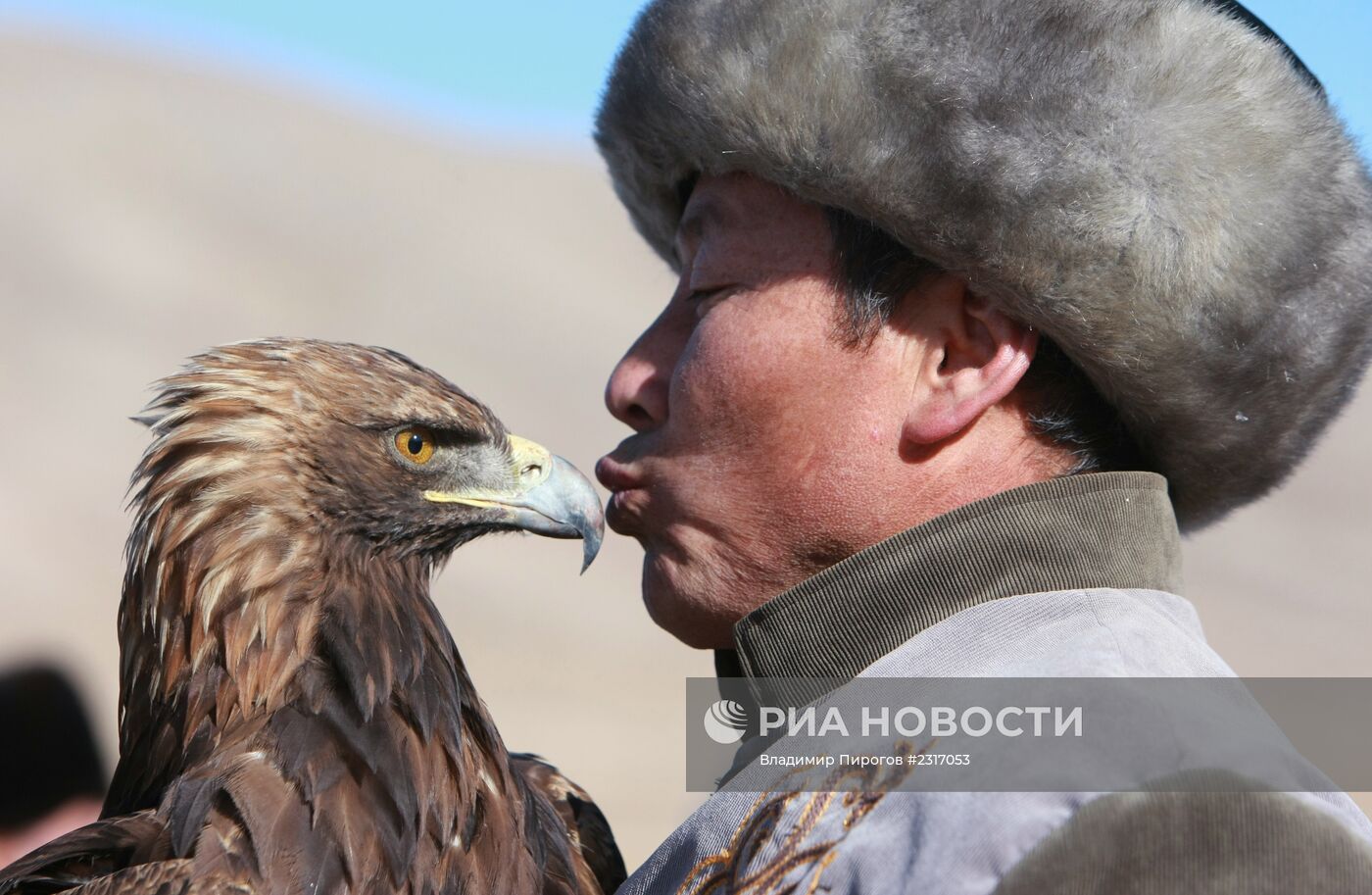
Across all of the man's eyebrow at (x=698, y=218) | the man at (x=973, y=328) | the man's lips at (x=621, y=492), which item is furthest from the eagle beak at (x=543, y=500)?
the man's eyebrow at (x=698, y=218)

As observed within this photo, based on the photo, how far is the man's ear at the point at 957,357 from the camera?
104 inches

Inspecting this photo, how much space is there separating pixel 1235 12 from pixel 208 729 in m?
2.30

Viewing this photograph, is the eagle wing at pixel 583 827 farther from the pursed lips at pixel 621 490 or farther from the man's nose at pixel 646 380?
the man's nose at pixel 646 380

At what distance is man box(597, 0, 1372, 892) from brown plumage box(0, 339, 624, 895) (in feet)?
1.63

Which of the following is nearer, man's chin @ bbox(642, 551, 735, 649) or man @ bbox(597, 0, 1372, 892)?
man @ bbox(597, 0, 1372, 892)

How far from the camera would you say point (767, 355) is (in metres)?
2.75

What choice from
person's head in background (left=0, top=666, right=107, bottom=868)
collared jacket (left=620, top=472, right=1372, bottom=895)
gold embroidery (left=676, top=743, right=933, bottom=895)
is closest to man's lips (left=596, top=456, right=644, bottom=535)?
collared jacket (left=620, top=472, right=1372, bottom=895)

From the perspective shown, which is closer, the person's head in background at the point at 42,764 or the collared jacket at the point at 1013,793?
the collared jacket at the point at 1013,793

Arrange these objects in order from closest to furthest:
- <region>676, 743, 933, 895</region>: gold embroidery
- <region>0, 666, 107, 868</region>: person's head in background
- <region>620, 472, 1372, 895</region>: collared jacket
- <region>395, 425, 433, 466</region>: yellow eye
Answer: <region>620, 472, 1372, 895</region>: collared jacket, <region>676, 743, 933, 895</region>: gold embroidery, <region>395, 425, 433, 466</region>: yellow eye, <region>0, 666, 107, 868</region>: person's head in background

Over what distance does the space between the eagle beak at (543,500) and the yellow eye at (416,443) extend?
0.33 ft

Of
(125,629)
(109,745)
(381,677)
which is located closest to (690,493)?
(381,677)

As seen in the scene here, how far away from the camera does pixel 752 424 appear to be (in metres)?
2.76

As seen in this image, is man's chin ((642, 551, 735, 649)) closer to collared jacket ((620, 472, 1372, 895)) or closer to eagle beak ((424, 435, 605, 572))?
collared jacket ((620, 472, 1372, 895))

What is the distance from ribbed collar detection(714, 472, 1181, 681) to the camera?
2438mm
